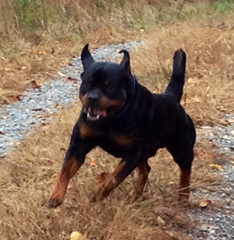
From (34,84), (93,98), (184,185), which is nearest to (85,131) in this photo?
(93,98)

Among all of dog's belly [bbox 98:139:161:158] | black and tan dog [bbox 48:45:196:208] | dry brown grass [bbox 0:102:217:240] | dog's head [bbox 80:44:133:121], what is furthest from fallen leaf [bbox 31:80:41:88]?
dog's head [bbox 80:44:133:121]

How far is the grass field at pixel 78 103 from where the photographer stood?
13.8 feet

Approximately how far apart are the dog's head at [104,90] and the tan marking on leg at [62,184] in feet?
1.19

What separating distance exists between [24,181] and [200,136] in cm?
200

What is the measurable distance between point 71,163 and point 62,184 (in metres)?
0.15

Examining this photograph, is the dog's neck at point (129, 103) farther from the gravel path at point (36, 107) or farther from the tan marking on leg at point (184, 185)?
the gravel path at point (36, 107)

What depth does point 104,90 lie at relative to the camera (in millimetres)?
3949

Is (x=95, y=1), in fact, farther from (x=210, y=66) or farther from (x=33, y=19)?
(x=210, y=66)

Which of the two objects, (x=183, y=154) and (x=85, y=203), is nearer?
(x=85, y=203)

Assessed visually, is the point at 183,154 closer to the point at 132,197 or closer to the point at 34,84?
the point at 132,197

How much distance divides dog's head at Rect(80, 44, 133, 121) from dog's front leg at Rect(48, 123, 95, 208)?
208 mm

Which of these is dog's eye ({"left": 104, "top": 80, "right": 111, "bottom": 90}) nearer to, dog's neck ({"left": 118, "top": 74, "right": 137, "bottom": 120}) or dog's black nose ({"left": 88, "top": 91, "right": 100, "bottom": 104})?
dog's black nose ({"left": 88, "top": 91, "right": 100, "bottom": 104})

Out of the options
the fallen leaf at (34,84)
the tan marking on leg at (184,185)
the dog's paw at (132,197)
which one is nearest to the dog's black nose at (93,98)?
the dog's paw at (132,197)

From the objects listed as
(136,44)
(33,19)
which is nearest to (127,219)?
(136,44)
